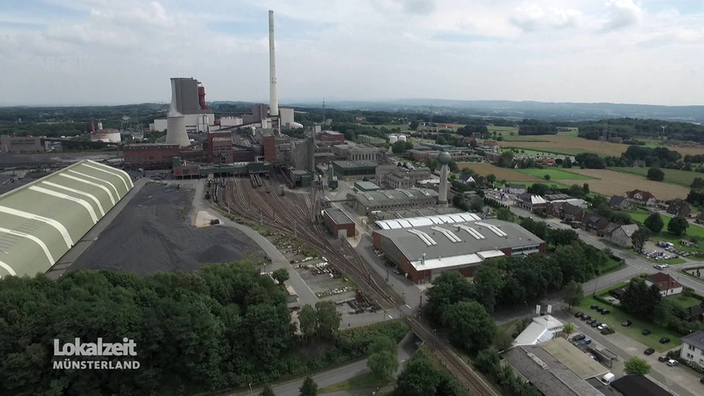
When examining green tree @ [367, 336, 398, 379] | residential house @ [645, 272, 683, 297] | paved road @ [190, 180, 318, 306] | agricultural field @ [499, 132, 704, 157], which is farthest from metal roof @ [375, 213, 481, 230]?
agricultural field @ [499, 132, 704, 157]

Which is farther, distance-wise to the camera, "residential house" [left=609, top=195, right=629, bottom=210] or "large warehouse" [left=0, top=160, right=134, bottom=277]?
"residential house" [left=609, top=195, right=629, bottom=210]

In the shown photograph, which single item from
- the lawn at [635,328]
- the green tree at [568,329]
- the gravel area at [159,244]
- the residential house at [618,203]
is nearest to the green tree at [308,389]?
the green tree at [568,329]

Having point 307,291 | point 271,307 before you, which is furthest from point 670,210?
point 271,307

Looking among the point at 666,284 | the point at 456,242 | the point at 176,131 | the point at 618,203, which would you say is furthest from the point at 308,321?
the point at 176,131

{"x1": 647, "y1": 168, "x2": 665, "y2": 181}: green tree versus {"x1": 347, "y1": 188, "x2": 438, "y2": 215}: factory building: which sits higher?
{"x1": 647, "y1": 168, "x2": 665, "y2": 181}: green tree

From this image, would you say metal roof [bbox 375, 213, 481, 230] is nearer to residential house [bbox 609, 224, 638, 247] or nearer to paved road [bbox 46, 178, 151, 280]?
residential house [bbox 609, 224, 638, 247]

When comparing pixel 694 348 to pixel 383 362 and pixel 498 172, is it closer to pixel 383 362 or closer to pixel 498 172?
pixel 383 362

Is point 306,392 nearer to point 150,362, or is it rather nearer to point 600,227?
point 150,362
